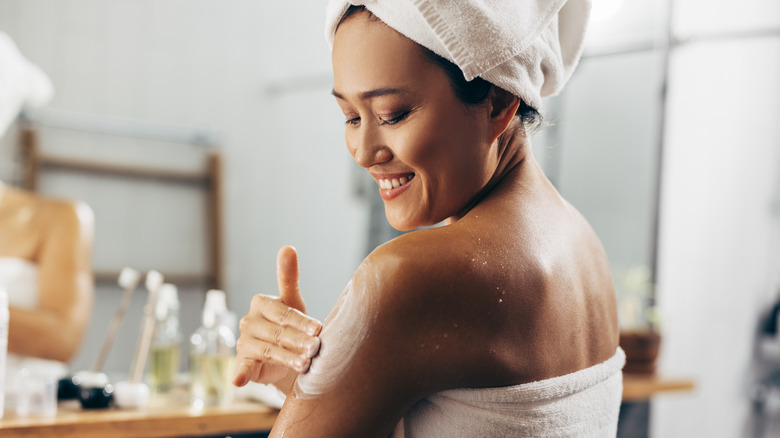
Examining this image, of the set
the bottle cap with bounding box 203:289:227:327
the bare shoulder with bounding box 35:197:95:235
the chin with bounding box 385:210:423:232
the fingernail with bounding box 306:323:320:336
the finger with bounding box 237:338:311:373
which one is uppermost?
the chin with bounding box 385:210:423:232

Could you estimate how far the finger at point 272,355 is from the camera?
1.85 feet

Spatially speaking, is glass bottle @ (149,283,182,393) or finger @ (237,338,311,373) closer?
finger @ (237,338,311,373)

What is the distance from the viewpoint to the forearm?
1.80 m

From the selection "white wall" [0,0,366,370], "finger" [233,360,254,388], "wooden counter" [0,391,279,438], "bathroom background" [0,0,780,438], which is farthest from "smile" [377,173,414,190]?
"white wall" [0,0,366,370]

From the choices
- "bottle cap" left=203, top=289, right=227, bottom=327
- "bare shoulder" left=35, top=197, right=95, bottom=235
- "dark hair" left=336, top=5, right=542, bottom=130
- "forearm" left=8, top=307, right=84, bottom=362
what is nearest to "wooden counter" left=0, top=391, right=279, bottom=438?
"bottle cap" left=203, top=289, right=227, bottom=327

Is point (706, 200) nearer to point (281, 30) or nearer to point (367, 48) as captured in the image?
point (281, 30)

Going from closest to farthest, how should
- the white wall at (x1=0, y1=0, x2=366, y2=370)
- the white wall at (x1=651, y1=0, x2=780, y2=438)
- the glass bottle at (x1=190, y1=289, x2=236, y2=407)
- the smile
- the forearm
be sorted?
the smile, the glass bottle at (x1=190, y1=289, x2=236, y2=407), the forearm, the white wall at (x1=651, y1=0, x2=780, y2=438), the white wall at (x1=0, y1=0, x2=366, y2=370)

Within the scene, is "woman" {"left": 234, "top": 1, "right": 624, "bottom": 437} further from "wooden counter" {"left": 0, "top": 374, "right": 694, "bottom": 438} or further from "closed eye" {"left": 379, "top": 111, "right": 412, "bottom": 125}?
"wooden counter" {"left": 0, "top": 374, "right": 694, "bottom": 438}

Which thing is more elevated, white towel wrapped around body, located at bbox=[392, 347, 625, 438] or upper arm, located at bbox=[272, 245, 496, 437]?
upper arm, located at bbox=[272, 245, 496, 437]

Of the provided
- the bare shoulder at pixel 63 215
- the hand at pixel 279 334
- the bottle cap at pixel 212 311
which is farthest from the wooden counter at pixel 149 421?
the hand at pixel 279 334

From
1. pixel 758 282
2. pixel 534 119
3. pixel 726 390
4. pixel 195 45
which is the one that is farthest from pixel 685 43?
pixel 534 119

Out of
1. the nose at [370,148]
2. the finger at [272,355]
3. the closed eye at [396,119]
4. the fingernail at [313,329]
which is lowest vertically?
the finger at [272,355]

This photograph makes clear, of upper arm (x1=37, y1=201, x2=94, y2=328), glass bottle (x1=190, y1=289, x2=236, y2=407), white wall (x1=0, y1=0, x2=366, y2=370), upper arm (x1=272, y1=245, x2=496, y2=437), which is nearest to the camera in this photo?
upper arm (x1=272, y1=245, x2=496, y2=437)

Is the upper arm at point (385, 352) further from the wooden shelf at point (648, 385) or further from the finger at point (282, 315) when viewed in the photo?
the wooden shelf at point (648, 385)
